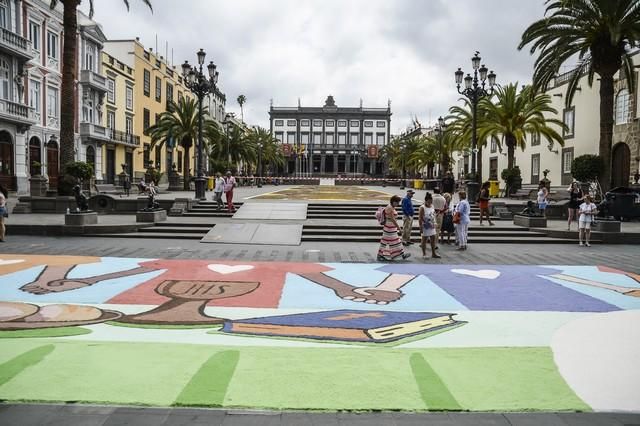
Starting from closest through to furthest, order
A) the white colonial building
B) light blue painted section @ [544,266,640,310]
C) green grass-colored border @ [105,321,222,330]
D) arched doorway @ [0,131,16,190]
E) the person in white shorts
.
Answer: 1. green grass-colored border @ [105,321,222,330]
2. light blue painted section @ [544,266,640,310]
3. the person in white shorts
4. arched doorway @ [0,131,16,190]
5. the white colonial building

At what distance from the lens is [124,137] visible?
45688mm

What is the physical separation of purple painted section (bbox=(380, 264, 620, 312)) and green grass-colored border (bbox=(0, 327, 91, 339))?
5.49 meters

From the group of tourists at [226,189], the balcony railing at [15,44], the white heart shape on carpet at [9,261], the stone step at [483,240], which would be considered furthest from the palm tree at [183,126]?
the white heart shape on carpet at [9,261]

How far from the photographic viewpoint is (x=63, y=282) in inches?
350

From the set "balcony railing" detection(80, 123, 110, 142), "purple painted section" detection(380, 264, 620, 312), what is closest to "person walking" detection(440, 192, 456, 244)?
"purple painted section" detection(380, 264, 620, 312)

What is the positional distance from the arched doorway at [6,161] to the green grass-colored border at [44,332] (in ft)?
92.4

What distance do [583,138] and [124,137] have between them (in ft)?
124

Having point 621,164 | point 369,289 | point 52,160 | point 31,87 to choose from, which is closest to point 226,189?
point 369,289

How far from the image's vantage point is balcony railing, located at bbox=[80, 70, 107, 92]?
38.3 metres

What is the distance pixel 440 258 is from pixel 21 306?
9164 mm

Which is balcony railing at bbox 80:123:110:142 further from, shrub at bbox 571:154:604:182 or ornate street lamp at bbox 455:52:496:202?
shrub at bbox 571:154:604:182

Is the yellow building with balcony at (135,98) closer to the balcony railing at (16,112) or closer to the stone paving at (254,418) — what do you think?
the balcony railing at (16,112)

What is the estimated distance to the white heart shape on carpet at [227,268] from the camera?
10.3 meters

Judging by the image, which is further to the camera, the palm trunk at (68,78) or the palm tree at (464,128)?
the palm tree at (464,128)
